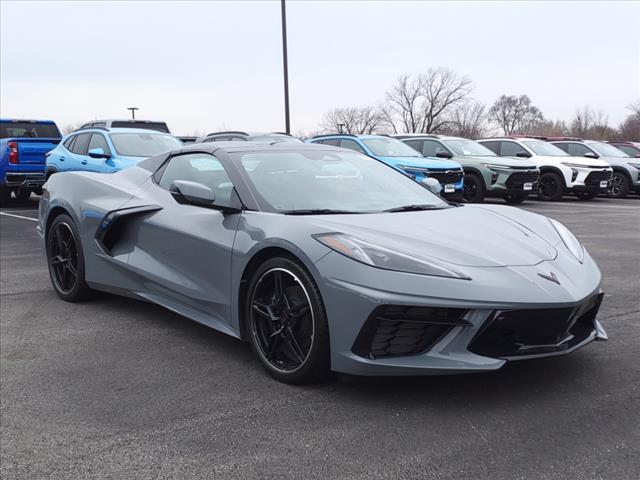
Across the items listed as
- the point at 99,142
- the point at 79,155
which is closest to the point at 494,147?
the point at 99,142

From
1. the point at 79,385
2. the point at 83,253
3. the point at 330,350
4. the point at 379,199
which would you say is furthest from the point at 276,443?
the point at 83,253

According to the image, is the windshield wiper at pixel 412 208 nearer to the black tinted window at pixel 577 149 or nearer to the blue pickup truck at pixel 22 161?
the blue pickup truck at pixel 22 161

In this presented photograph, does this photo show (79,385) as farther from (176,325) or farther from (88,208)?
(88,208)

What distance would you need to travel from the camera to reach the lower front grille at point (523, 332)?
2.86 m

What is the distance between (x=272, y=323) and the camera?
3369 millimetres

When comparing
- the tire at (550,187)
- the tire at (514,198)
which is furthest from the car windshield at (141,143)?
the tire at (550,187)

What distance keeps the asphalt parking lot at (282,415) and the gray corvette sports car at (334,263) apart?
0.75 feet

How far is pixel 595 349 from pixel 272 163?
218cm

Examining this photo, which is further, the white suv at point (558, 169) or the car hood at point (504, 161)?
the white suv at point (558, 169)

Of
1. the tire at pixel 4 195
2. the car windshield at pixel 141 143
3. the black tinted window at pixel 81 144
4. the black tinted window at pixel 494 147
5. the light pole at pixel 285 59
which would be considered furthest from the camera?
the light pole at pixel 285 59

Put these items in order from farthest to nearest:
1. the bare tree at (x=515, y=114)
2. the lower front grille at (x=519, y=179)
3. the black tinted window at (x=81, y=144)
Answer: the bare tree at (x=515, y=114)
the lower front grille at (x=519, y=179)
the black tinted window at (x=81, y=144)

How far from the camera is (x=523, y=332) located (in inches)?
115

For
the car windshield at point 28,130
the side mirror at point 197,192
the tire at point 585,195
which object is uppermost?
the car windshield at point 28,130

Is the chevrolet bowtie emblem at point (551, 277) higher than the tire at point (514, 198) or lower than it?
higher
